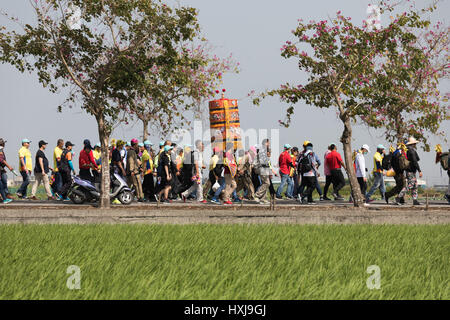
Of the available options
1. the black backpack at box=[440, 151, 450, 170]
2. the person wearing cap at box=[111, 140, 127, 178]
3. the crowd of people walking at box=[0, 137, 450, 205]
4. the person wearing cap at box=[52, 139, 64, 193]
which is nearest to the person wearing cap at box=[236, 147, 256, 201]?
the crowd of people walking at box=[0, 137, 450, 205]

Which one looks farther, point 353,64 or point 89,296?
point 353,64

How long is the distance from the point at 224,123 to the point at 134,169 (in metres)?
6.87

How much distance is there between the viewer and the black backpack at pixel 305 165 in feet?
61.5

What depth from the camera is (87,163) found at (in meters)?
18.0

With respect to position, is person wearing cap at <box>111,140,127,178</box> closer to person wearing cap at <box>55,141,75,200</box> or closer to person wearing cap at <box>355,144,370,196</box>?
person wearing cap at <box>55,141,75,200</box>

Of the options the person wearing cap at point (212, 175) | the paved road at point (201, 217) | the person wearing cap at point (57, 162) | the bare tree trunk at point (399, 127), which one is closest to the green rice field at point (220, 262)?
the paved road at point (201, 217)

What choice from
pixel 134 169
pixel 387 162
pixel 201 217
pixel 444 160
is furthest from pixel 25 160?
pixel 444 160

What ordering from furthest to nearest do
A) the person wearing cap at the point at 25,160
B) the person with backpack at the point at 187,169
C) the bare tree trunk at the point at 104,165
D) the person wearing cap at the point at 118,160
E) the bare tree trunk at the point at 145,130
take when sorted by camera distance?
1. the bare tree trunk at the point at 145,130
2. the person with backpack at the point at 187,169
3. the person wearing cap at the point at 25,160
4. the person wearing cap at the point at 118,160
5. the bare tree trunk at the point at 104,165

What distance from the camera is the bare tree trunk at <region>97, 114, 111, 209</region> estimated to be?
54.1ft

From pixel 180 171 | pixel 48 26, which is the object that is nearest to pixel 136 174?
pixel 180 171

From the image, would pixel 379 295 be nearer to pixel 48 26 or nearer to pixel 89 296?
pixel 89 296

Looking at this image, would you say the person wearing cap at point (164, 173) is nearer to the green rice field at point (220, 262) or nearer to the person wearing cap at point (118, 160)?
the person wearing cap at point (118, 160)

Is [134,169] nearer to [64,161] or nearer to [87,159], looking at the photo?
[87,159]
